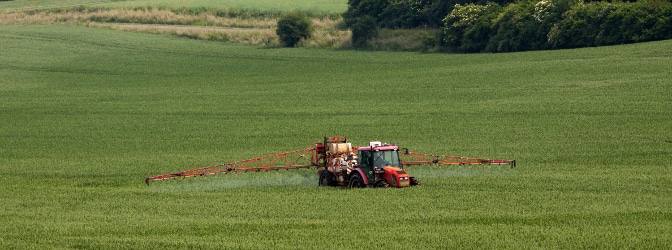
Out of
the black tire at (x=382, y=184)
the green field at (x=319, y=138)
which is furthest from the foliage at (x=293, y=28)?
the black tire at (x=382, y=184)

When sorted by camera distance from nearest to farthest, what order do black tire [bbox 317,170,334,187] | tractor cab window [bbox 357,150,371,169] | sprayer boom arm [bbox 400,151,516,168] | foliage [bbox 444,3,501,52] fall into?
tractor cab window [bbox 357,150,371,169] → black tire [bbox 317,170,334,187] → sprayer boom arm [bbox 400,151,516,168] → foliage [bbox 444,3,501,52]

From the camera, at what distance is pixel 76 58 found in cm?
7725

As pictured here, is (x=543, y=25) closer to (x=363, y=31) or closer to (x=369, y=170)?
(x=363, y=31)

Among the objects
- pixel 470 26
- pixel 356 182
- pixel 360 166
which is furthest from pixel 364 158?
pixel 470 26

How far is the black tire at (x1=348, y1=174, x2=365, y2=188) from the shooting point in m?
31.8

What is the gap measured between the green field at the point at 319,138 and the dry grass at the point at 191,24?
3.36 meters

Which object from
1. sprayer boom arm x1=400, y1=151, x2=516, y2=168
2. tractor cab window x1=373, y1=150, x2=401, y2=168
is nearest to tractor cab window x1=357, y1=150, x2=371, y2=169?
tractor cab window x1=373, y1=150, x2=401, y2=168

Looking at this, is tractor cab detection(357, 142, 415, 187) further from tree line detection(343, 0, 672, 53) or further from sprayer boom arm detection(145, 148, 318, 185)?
tree line detection(343, 0, 672, 53)

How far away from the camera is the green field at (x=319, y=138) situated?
2408 centimetres

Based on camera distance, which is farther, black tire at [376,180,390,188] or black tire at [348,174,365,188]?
black tire at [348,174,365,188]

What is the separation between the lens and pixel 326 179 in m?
33.5

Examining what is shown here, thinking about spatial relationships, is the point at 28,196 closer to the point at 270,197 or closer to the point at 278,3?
the point at 270,197

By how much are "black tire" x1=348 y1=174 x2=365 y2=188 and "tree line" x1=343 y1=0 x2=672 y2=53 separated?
37.2m

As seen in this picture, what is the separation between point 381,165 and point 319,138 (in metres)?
12.9
